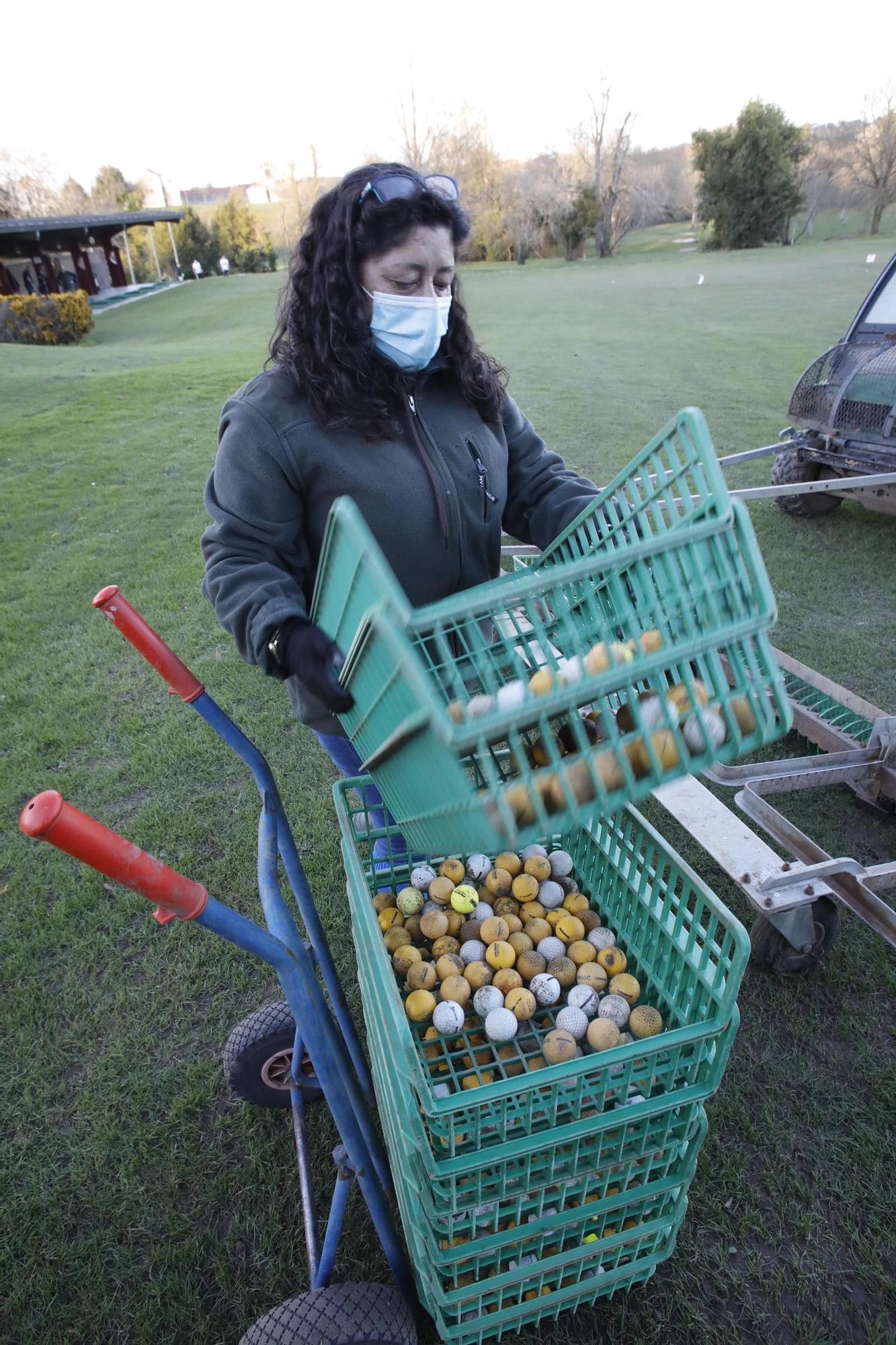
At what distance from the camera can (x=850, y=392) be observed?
583cm

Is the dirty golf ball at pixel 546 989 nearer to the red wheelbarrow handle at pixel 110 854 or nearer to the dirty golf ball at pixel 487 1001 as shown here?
the dirty golf ball at pixel 487 1001

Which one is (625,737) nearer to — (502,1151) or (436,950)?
(502,1151)

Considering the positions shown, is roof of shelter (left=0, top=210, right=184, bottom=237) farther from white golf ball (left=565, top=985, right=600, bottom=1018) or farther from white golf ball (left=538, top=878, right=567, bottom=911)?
white golf ball (left=565, top=985, right=600, bottom=1018)

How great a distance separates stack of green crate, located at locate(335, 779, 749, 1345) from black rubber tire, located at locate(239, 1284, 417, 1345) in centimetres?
9

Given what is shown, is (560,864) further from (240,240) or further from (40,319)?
(240,240)

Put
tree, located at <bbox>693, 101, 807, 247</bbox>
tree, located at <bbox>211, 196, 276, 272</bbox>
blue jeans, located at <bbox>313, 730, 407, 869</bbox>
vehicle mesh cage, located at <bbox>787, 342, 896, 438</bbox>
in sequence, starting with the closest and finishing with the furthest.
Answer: blue jeans, located at <bbox>313, 730, 407, 869</bbox> → vehicle mesh cage, located at <bbox>787, 342, 896, 438</bbox> → tree, located at <bbox>693, 101, 807, 247</bbox> → tree, located at <bbox>211, 196, 276, 272</bbox>

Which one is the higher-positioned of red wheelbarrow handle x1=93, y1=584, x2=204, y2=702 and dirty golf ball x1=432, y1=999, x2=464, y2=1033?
red wheelbarrow handle x1=93, y1=584, x2=204, y2=702

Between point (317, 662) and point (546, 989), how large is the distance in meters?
0.93

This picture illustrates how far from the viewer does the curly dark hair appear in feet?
5.55

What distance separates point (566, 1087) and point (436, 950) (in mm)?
476

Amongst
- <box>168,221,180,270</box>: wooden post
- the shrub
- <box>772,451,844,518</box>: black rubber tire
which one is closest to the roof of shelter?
<box>168,221,180,270</box>: wooden post

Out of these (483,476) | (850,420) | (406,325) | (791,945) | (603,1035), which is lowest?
(791,945)

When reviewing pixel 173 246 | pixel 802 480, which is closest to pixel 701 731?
pixel 802 480

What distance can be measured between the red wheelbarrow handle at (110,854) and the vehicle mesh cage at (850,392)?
6.20m
